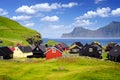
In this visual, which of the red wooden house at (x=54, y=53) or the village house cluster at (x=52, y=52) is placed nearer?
the red wooden house at (x=54, y=53)

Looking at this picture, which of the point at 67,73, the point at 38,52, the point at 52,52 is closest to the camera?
the point at 67,73

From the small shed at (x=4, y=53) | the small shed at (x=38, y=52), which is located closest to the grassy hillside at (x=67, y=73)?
the small shed at (x=38, y=52)

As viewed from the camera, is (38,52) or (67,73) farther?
(38,52)

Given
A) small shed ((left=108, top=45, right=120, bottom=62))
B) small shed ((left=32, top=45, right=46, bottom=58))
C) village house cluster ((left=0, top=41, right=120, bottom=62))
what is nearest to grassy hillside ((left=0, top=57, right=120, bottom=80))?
small shed ((left=108, top=45, right=120, bottom=62))

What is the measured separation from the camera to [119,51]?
379ft

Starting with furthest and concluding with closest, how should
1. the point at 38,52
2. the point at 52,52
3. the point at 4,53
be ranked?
the point at 38,52 → the point at 4,53 → the point at 52,52

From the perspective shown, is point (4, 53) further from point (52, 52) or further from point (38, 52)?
point (52, 52)

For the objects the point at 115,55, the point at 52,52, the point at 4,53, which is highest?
the point at 52,52

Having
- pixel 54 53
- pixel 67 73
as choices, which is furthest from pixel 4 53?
pixel 67 73

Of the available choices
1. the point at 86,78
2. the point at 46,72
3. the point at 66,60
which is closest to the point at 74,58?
the point at 66,60

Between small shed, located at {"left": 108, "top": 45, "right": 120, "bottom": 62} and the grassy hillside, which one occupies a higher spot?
small shed, located at {"left": 108, "top": 45, "right": 120, "bottom": 62}

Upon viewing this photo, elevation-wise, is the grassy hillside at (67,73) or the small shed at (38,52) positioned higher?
the small shed at (38,52)

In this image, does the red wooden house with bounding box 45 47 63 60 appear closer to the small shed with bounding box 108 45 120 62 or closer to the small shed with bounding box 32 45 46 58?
the small shed with bounding box 32 45 46 58

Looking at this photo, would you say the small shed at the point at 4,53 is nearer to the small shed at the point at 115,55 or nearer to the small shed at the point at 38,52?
the small shed at the point at 38,52
